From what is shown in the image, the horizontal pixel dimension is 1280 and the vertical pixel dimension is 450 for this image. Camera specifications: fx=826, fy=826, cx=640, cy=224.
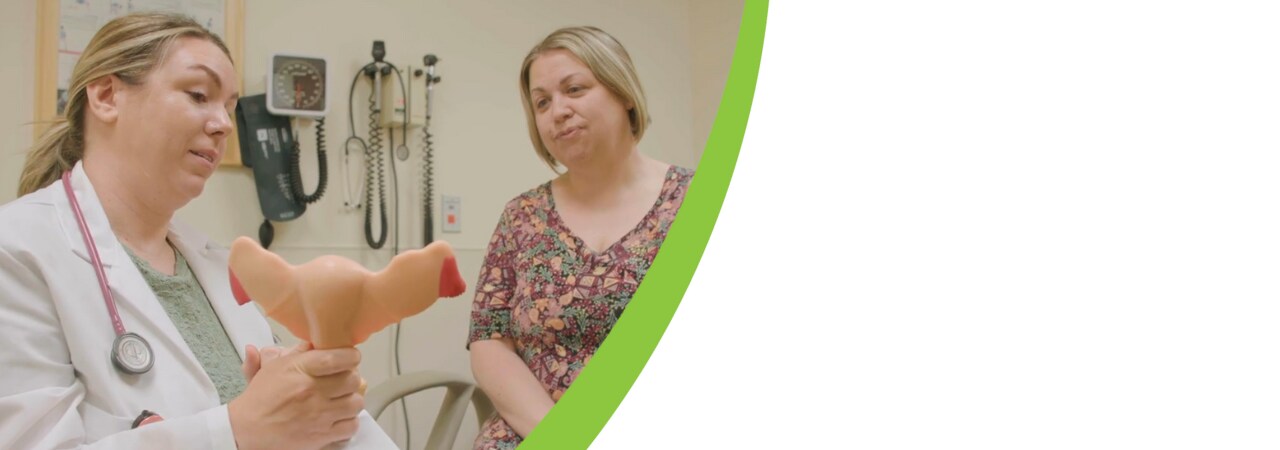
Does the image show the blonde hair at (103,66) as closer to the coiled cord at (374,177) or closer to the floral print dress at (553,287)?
the floral print dress at (553,287)

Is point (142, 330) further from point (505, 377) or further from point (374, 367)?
point (374, 367)

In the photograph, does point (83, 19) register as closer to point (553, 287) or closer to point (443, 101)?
→ point (443, 101)

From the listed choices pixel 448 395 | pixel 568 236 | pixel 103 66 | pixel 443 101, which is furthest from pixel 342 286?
pixel 443 101

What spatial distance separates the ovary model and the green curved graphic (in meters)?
0.13

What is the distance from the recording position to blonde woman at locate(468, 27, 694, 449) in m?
0.80

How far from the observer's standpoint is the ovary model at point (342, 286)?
0.31 m

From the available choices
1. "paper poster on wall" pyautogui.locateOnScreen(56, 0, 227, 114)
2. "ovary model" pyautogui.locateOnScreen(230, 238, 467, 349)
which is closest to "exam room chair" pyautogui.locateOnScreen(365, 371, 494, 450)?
"ovary model" pyautogui.locateOnScreen(230, 238, 467, 349)

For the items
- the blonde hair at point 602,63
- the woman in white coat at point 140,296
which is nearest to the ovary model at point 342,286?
the woman in white coat at point 140,296

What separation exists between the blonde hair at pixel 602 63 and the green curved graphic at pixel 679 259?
421mm

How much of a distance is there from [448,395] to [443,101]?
767 millimetres

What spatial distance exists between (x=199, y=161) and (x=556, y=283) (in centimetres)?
33

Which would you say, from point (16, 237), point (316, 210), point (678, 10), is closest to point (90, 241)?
point (16, 237)

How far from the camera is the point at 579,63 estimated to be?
855mm

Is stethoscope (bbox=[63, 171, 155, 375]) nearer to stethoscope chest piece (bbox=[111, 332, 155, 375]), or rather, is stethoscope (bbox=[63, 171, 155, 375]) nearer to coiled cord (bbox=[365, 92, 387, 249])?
stethoscope chest piece (bbox=[111, 332, 155, 375])
